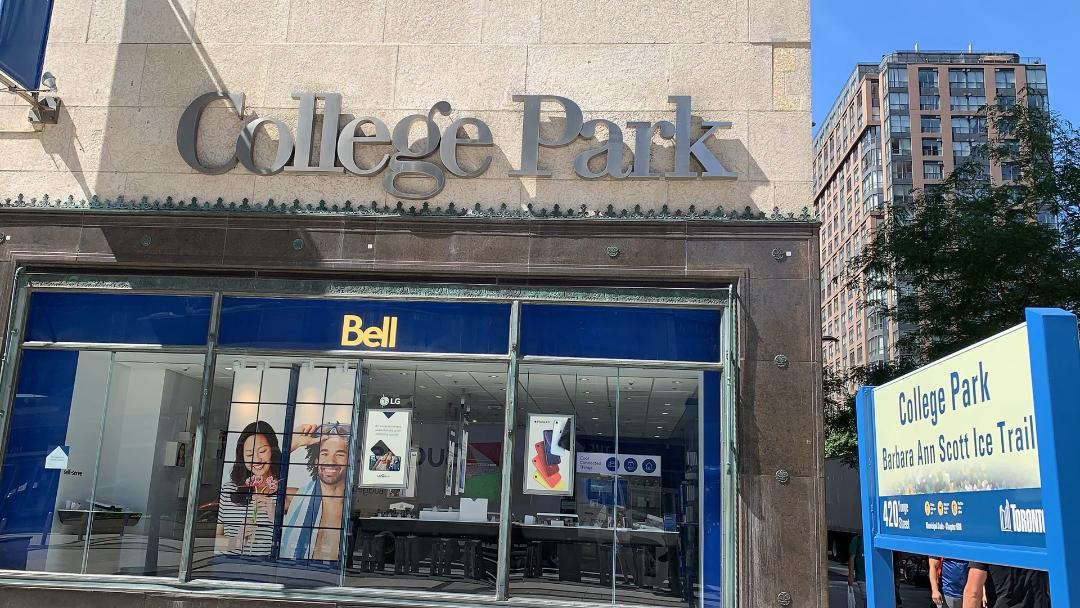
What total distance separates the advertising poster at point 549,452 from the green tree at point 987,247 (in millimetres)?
8614

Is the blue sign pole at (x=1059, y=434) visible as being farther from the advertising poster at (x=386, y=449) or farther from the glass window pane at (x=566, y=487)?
the advertising poster at (x=386, y=449)

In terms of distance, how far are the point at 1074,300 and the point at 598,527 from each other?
10.2 m

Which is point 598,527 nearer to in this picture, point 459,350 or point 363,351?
point 459,350

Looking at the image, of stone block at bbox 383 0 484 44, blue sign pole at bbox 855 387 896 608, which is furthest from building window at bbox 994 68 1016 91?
blue sign pole at bbox 855 387 896 608

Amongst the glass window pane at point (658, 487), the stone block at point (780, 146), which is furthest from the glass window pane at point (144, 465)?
the stone block at point (780, 146)

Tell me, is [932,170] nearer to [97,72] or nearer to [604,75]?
[604,75]

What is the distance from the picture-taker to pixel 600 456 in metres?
10.6

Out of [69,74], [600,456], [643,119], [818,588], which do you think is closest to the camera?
[818,588]

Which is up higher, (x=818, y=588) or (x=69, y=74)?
(x=69, y=74)

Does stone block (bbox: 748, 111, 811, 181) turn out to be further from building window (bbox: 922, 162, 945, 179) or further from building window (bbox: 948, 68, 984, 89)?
building window (bbox: 948, 68, 984, 89)

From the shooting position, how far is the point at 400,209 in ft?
36.8

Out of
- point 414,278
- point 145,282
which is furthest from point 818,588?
point 145,282

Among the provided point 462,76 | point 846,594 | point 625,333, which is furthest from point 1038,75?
point 625,333

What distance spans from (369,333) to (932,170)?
99625 millimetres
